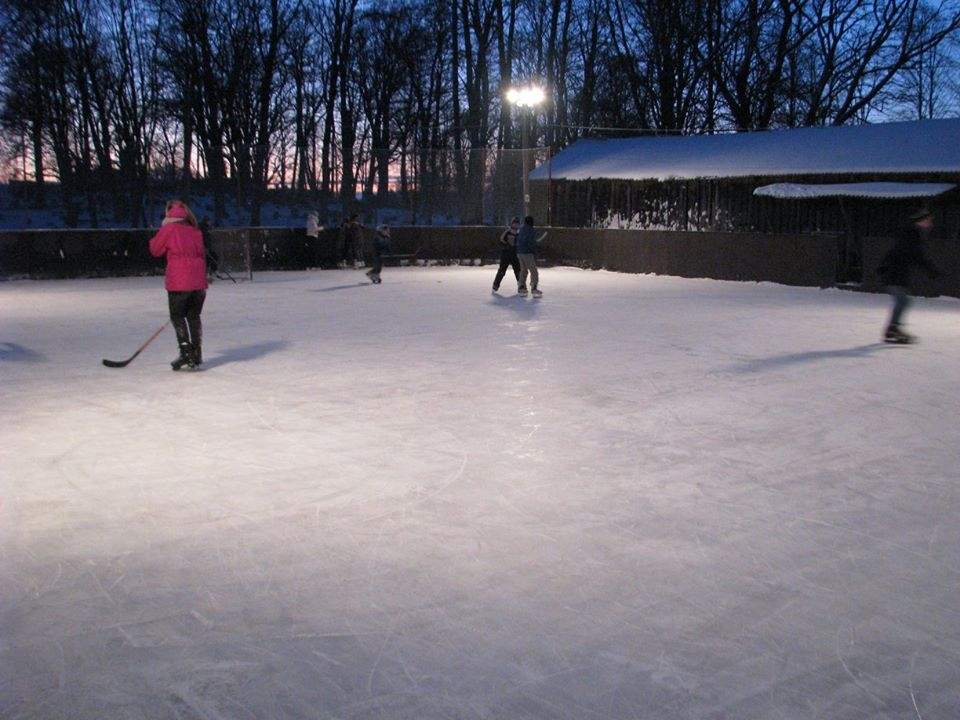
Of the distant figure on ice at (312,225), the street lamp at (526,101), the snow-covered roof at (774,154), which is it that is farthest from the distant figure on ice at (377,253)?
the snow-covered roof at (774,154)

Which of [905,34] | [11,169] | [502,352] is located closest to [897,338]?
[502,352]

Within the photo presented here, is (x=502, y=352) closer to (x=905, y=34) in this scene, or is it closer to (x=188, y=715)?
(x=188, y=715)

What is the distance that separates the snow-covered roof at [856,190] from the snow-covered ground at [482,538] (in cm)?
1026

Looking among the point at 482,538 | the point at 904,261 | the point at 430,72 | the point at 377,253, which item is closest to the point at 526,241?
the point at 377,253

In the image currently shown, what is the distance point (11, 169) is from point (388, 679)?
22.7m

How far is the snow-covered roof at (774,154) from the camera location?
67.3 feet

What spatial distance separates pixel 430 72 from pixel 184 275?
3164 centimetres

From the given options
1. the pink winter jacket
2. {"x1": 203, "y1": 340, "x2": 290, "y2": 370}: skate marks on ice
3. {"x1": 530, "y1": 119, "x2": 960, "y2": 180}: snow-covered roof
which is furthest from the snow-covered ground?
{"x1": 530, "y1": 119, "x2": 960, "y2": 180}: snow-covered roof

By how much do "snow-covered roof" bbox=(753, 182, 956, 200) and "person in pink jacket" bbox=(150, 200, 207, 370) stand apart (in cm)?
1470

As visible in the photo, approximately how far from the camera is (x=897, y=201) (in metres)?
20.1

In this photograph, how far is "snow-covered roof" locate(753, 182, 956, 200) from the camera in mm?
19203

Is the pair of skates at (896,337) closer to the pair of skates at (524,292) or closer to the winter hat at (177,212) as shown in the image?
the pair of skates at (524,292)

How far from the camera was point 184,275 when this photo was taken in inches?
371

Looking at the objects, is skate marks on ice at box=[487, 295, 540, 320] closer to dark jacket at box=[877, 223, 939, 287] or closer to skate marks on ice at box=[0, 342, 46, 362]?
dark jacket at box=[877, 223, 939, 287]
